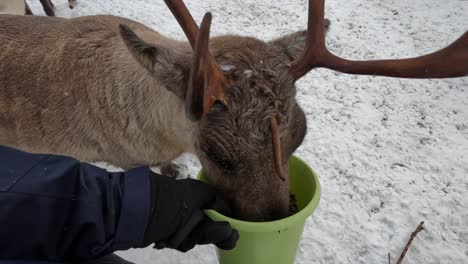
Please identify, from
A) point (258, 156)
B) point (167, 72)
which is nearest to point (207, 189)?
point (258, 156)

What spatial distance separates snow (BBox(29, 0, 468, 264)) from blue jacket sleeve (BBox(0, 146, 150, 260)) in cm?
175

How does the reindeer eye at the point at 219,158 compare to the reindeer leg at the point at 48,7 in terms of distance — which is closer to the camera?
the reindeer eye at the point at 219,158

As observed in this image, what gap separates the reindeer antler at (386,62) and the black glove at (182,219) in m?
0.95

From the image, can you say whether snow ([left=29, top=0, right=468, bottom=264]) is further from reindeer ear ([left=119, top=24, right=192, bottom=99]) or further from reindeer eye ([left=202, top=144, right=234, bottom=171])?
reindeer ear ([left=119, top=24, right=192, bottom=99])

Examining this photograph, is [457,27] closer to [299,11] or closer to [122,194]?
[299,11]

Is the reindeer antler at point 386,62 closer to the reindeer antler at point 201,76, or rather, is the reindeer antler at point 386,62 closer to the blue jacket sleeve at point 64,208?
the reindeer antler at point 201,76

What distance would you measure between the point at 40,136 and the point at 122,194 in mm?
1987

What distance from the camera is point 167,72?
2.46 metres

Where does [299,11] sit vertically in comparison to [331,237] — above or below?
above

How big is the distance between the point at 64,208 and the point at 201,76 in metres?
0.93

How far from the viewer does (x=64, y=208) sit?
187 cm

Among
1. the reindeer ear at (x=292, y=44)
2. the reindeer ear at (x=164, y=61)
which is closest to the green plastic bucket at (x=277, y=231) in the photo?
the reindeer ear at (x=164, y=61)

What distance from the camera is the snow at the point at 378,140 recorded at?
359 cm

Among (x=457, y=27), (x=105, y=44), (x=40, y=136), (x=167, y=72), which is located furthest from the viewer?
(x=457, y=27)
